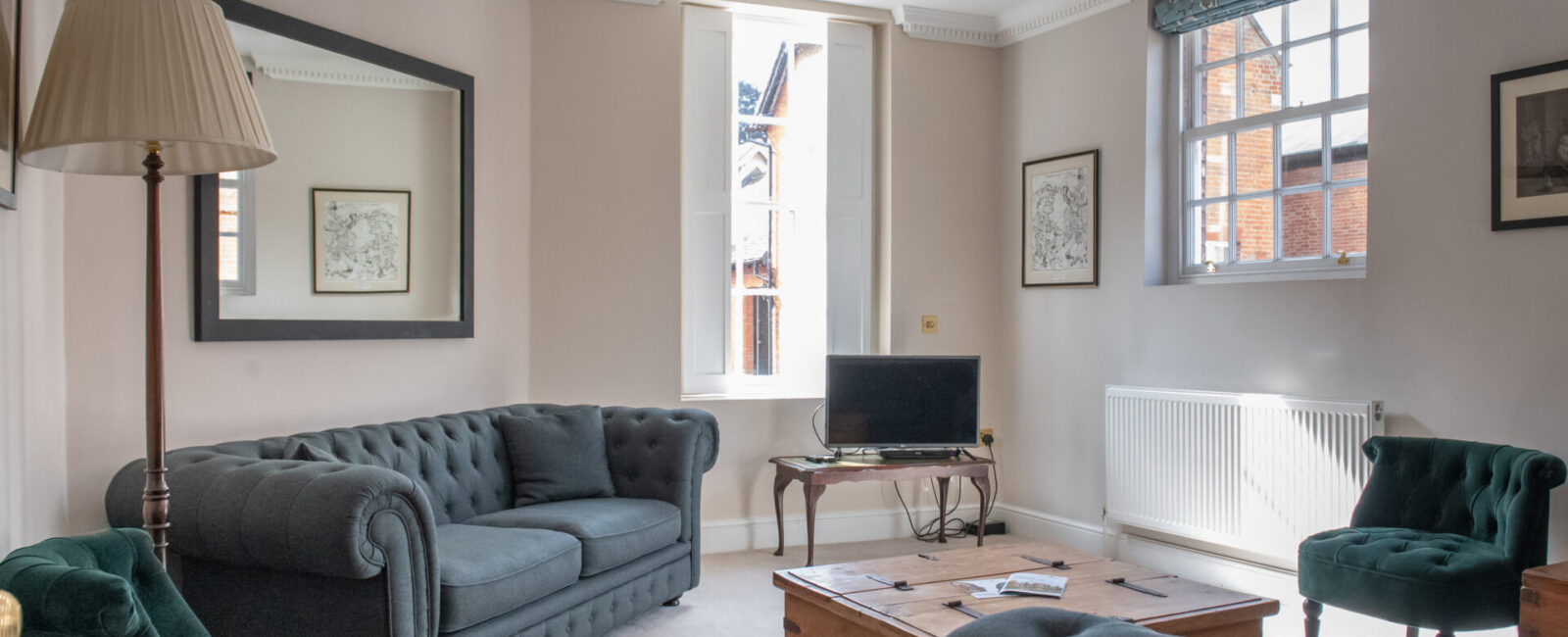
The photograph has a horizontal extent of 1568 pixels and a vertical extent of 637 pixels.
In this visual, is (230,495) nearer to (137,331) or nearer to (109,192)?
(137,331)

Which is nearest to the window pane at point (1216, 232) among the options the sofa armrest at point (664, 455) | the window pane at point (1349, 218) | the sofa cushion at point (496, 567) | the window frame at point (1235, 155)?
the window frame at point (1235, 155)

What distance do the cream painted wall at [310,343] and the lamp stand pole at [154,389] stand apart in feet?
1.95

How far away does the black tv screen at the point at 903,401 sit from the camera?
A: 4996 mm

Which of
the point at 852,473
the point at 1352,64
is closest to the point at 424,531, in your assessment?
the point at 852,473

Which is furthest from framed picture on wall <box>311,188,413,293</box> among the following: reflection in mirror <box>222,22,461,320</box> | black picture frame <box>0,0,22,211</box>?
black picture frame <box>0,0,22,211</box>

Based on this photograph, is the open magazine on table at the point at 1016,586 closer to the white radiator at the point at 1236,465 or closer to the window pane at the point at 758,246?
the white radiator at the point at 1236,465

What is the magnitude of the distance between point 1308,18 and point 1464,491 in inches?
77.5

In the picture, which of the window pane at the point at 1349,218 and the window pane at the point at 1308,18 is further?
the window pane at the point at 1308,18

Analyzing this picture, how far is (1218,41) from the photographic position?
462 cm

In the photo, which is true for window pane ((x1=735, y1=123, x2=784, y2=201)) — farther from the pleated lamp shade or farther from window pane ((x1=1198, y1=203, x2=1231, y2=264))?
the pleated lamp shade

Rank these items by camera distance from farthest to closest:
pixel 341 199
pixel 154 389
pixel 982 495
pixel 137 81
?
pixel 982 495 < pixel 341 199 < pixel 154 389 < pixel 137 81

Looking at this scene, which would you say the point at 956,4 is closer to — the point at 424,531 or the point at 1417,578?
the point at 1417,578

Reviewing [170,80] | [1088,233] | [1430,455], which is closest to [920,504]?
[1088,233]

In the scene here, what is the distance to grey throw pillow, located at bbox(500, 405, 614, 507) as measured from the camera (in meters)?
4.00
